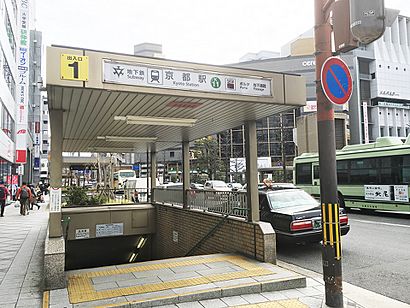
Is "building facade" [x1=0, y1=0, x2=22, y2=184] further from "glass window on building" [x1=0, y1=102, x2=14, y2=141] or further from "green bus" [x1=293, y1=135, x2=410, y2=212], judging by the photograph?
"green bus" [x1=293, y1=135, x2=410, y2=212]

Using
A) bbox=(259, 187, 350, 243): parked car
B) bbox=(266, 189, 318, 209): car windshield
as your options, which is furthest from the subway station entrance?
bbox=(266, 189, 318, 209): car windshield

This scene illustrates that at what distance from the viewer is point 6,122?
2525cm

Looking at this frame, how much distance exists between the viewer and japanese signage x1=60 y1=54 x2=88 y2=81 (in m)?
5.25

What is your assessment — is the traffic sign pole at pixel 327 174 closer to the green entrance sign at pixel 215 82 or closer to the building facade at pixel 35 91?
the green entrance sign at pixel 215 82

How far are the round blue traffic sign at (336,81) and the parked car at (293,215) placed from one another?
4.43 meters

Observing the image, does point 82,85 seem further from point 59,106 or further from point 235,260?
point 235,260

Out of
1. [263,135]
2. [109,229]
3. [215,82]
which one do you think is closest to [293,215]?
[215,82]

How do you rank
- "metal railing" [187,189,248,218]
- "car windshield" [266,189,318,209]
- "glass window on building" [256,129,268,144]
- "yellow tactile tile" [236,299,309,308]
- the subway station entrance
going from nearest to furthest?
"yellow tactile tile" [236,299,309,308], the subway station entrance, "metal railing" [187,189,248,218], "car windshield" [266,189,318,209], "glass window on building" [256,129,268,144]

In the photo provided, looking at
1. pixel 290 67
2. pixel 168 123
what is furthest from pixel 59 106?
pixel 290 67

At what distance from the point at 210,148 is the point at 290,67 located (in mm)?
24387

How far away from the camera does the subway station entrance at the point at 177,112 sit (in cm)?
557

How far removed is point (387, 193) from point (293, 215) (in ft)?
27.5

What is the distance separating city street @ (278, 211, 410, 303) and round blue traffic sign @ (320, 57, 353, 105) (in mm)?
3211

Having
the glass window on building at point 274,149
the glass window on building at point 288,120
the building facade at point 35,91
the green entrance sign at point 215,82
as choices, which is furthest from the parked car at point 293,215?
the glass window on building at point 288,120
